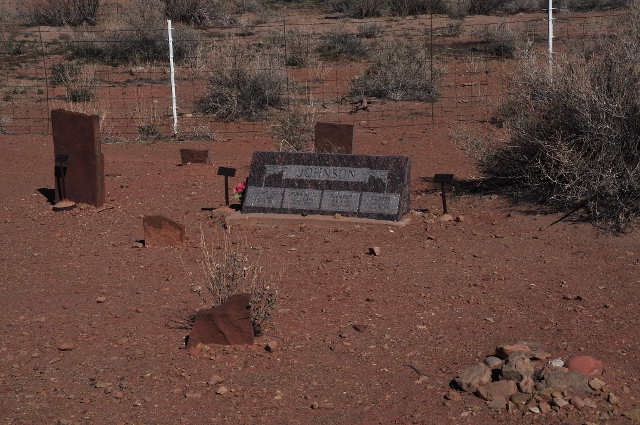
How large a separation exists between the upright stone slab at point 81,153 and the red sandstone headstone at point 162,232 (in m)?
1.84

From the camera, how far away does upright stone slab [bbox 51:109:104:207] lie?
396 inches

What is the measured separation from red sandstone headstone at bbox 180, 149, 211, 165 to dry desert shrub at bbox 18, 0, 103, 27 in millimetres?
16520

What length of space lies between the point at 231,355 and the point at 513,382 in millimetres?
1906

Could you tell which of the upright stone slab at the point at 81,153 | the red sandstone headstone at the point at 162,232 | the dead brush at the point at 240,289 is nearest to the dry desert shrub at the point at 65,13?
the upright stone slab at the point at 81,153

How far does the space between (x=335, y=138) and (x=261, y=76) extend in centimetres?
640

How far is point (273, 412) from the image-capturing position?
5258mm

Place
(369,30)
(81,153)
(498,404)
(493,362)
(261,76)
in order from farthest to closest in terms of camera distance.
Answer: (369,30)
(261,76)
(81,153)
(493,362)
(498,404)

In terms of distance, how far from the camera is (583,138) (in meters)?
9.09

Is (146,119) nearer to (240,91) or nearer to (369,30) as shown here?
(240,91)

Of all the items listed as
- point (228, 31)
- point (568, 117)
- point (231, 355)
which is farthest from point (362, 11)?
point (231, 355)

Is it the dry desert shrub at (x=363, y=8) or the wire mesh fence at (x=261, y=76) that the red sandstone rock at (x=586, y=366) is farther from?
the dry desert shrub at (x=363, y=8)

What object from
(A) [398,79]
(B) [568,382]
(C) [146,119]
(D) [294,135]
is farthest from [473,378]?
(A) [398,79]

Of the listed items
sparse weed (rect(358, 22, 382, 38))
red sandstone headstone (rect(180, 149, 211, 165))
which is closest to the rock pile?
red sandstone headstone (rect(180, 149, 211, 165))

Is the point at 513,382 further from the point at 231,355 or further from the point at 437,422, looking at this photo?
the point at 231,355
